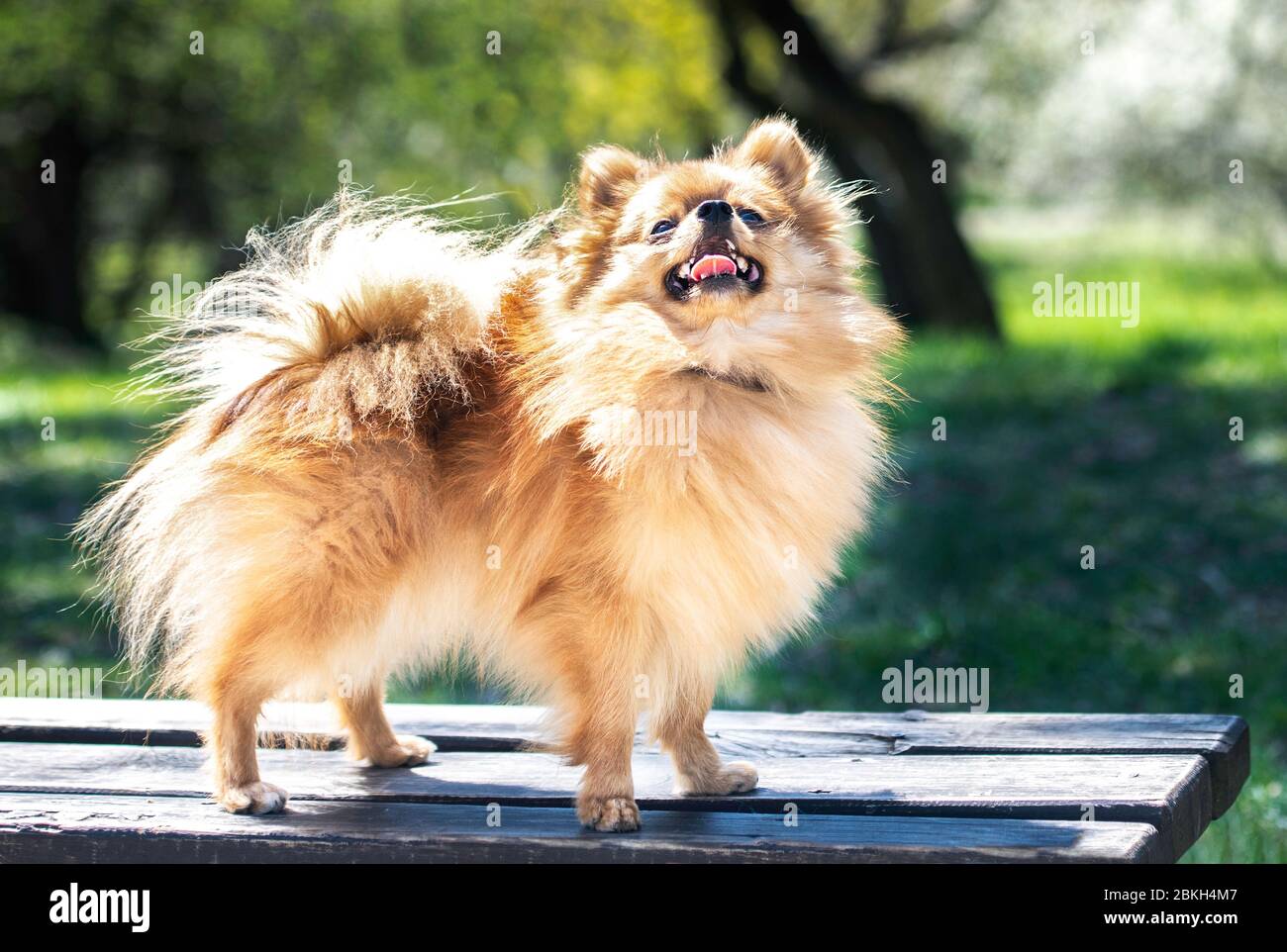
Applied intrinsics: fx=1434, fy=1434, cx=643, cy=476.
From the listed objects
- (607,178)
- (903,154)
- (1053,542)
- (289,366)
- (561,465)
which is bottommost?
(1053,542)

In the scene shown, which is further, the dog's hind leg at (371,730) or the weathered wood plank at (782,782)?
the dog's hind leg at (371,730)

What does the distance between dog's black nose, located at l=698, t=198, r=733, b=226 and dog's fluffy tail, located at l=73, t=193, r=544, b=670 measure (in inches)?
27.1

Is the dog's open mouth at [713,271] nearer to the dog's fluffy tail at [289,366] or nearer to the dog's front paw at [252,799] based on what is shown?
the dog's fluffy tail at [289,366]

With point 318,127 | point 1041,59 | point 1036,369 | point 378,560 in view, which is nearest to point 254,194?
point 318,127

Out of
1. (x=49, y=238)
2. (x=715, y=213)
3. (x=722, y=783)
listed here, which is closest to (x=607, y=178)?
(x=715, y=213)

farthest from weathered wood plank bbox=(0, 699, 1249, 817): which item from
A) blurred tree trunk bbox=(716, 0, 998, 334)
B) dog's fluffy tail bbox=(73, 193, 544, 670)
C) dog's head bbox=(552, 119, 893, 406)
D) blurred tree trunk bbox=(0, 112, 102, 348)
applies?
blurred tree trunk bbox=(0, 112, 102, 348)

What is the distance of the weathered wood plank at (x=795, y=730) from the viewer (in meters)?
4.04

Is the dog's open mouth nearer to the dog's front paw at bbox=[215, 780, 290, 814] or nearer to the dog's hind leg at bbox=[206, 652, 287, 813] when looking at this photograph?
the dog's hind leg at bbox=[206, 652, 287, 813]

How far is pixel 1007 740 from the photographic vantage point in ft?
13.6

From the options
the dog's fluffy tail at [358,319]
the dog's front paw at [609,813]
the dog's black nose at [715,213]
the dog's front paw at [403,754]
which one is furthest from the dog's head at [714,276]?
the dog's front paw at [403,754]

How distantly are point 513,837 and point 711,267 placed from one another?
1407 millimetres

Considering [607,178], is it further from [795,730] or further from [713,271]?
[795,730]

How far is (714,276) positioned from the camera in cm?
341

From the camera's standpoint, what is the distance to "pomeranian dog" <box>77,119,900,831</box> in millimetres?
3418
